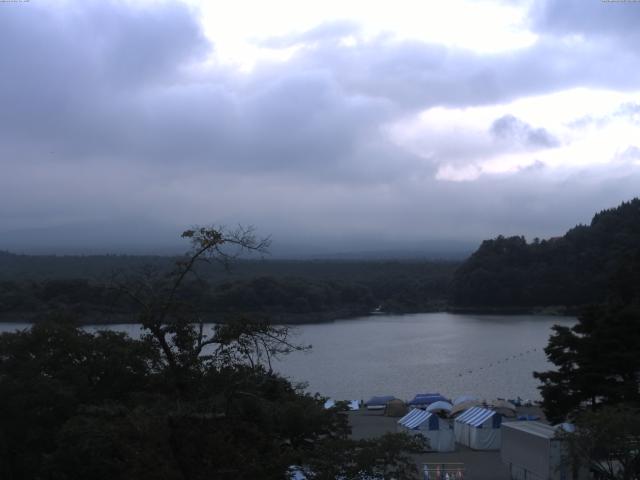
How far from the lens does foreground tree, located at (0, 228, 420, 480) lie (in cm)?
427

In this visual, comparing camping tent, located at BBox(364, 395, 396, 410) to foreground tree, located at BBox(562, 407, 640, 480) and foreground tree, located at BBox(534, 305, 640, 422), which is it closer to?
foreground tree, located at BBox(534, 305, 640, 422)

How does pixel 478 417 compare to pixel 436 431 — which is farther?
pixel 478 417

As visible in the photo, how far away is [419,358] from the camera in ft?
87.7

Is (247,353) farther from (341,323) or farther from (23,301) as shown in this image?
(341,323)

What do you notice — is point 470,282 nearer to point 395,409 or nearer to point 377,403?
point 377,403

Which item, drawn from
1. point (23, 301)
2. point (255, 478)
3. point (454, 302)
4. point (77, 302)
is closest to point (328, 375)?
point (77, 302)

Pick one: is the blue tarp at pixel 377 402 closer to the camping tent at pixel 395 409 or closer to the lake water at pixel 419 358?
the camping tent at pixel 395 409

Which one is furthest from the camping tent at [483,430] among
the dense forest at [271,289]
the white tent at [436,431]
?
the dense forest at [271,289]

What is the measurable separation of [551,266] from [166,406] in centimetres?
4286

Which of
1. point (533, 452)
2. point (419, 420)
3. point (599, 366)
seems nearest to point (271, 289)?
point (419, 420)

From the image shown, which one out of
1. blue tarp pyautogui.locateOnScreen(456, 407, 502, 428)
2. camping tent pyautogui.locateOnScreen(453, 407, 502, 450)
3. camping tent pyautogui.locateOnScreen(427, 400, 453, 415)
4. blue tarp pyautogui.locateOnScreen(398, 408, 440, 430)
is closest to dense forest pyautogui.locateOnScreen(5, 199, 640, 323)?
camping tent pyautogui.locateOnScreen(427, 400, 453, 415)

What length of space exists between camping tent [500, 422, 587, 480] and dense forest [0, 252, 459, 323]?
1072 centimetres

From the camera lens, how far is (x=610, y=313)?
449 inches

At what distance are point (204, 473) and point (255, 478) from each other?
0.34 metres
